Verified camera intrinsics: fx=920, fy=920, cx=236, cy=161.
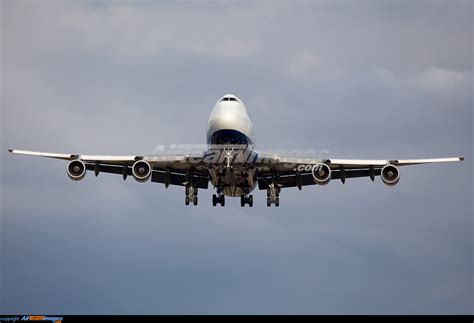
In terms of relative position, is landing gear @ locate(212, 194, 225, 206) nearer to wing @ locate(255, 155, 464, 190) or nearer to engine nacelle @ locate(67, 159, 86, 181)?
wing @ locate(255, 155, 464, 190)

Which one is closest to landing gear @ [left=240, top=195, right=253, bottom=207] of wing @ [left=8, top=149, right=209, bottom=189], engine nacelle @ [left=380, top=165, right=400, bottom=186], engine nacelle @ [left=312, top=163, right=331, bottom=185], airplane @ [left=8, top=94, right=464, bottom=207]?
airplane @ [left=8, top=94, right=464, bottom=207]

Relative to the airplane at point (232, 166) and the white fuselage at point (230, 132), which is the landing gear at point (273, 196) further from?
the white fuselage at point (230, 132)

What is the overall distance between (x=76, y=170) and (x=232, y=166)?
31.1ft

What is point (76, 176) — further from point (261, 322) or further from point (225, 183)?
point (261, 322)

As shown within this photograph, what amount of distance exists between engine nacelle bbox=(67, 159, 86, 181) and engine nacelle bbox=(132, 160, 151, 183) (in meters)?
3.08

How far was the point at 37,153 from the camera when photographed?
2245 inches

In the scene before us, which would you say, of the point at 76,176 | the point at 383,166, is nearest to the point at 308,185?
the point at 383,166

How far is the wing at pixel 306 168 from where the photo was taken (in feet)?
189

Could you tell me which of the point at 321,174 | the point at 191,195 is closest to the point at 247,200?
the point at 191,195

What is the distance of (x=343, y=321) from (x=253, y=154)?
11473mm

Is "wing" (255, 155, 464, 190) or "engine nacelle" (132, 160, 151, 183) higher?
"wing" (255, 155, 464, 190)

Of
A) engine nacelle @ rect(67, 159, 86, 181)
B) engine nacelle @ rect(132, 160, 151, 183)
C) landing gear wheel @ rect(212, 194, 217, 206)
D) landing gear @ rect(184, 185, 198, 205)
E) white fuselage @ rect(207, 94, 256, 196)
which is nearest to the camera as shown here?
white fuselage @ rect(207, 94, 256, 196)

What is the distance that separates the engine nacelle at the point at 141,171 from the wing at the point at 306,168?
6.80 metres

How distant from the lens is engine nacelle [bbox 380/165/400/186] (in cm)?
5662
